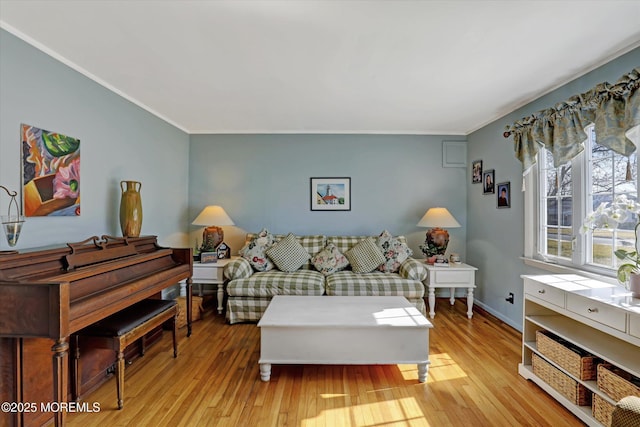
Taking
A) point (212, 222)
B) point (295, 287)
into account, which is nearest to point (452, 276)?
point (295, 287)

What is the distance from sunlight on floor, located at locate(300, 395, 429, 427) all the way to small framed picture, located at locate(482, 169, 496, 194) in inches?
111

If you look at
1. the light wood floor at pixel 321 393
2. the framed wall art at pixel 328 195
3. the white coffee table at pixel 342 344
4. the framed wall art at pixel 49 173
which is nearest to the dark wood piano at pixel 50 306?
the light wood floor at pixel 321 393

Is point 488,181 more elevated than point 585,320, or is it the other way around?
point 488,181

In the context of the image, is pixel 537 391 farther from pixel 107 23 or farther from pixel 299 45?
pixel 107 23

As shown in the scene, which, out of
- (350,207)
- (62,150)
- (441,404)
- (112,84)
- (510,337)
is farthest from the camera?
(350,207)

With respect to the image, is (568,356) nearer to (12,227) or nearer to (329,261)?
(329,261)

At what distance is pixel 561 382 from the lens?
6.83ft

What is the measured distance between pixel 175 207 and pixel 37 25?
2.50 metres

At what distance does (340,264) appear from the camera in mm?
3988

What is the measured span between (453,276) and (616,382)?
205 centimetres

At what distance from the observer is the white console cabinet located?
169 cm

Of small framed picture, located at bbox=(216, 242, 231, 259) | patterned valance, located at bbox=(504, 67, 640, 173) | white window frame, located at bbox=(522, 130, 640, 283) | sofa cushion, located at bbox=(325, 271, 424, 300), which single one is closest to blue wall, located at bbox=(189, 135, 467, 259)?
small framed picture, located at bbox=(216, 242, 231, 259)

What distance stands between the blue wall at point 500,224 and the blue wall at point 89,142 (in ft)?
13.2

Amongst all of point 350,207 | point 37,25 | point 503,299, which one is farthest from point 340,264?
point 37,25
